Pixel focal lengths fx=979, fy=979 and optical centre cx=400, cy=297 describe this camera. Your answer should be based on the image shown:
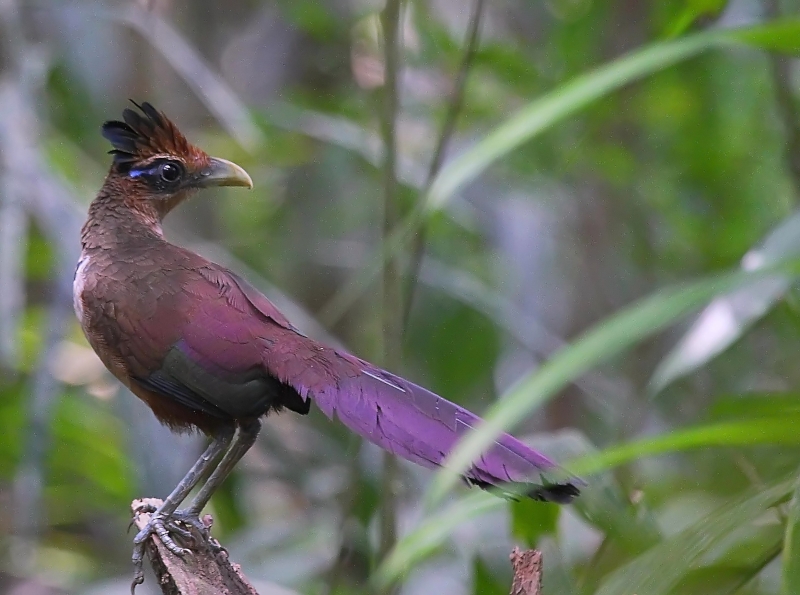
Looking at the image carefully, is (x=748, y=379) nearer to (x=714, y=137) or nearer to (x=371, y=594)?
(x=714, y=137)

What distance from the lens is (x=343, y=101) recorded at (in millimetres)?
5324

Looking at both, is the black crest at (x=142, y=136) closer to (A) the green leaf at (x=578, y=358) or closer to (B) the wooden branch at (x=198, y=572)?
(B) the wooden branch at (x=198, y=572)

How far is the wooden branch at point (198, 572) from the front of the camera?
2.29 meters

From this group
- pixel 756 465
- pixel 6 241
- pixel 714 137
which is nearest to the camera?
pixel 756 465

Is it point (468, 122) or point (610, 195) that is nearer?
point (468, 122)

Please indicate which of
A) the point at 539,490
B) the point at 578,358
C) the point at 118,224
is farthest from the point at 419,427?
the point at 118,224

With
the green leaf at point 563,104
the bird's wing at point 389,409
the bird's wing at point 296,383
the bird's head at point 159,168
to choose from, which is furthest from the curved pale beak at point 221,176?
the green leaf at point 563,104

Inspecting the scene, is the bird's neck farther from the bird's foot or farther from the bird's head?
the bird's foot

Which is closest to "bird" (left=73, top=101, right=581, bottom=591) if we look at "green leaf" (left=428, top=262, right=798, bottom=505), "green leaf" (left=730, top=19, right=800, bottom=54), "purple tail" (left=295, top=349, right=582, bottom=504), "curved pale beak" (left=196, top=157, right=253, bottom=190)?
"purple tail" (left=295, top=349, right=582, bottom=504)

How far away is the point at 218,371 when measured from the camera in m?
2.27

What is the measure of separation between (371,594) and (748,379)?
130 inches

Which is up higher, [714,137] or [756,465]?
[714,137]

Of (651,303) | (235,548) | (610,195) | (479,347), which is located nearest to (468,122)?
(610,195)

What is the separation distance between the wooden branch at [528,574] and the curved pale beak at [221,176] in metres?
1.64
